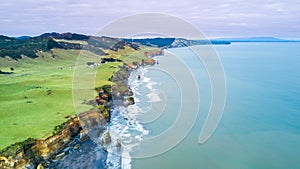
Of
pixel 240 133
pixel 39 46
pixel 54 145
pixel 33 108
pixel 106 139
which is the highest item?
pixel 39 46

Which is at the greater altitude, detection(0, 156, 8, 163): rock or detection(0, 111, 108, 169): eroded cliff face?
detection(0, 156, 8, 163): rock

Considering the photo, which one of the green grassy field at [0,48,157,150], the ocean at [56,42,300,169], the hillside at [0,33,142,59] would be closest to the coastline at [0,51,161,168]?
the green grassy field at [0,48,157,150]

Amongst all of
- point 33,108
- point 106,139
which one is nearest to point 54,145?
point 106,139

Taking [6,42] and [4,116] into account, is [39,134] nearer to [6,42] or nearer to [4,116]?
[4,116]

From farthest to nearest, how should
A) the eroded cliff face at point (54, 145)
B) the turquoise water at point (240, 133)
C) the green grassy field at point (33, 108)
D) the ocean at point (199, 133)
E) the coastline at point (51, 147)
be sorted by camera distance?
the turquoise water at point (240, 133)
the ocean at point (199, 133)
the green grassy field at point (33, 108)
the eroded cliff face at point (54, 145)
the coastline at point (51, 147)

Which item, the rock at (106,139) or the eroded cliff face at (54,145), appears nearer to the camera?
the eroded cliff face at (54,145)

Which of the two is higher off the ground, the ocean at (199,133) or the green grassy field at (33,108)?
the green grassy field at (33,108)

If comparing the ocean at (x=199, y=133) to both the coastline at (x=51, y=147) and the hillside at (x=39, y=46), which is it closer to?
the coastline at (x=51, y=147)

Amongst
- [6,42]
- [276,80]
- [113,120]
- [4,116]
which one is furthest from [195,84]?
[6,42]

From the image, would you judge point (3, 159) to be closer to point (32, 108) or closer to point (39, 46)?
point (32, 108)

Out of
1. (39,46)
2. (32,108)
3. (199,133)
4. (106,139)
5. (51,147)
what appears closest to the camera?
(51,147)

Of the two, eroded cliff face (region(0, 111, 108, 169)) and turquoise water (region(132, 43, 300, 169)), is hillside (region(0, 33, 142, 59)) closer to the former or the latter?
turquoise water (region(132, 43, 300, 169))

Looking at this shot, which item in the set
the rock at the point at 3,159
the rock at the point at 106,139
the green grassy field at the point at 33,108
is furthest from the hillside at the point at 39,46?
the rock at the point at 3,159
